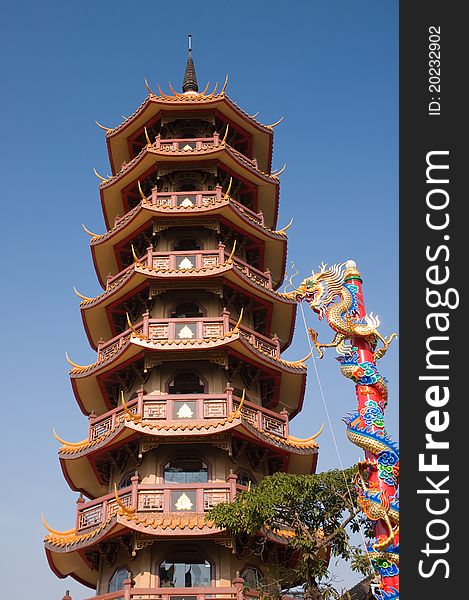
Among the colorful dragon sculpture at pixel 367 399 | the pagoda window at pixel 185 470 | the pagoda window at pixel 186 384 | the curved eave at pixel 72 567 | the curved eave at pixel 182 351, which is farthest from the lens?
the pagoda window at pixel 186 384

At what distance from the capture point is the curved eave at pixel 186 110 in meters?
24.9

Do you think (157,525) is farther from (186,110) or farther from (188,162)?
(186,110)

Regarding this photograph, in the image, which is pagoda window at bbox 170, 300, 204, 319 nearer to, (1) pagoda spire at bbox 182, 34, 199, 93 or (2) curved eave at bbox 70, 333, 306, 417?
(2) curved eave at bbox 70, 333, 306, 417

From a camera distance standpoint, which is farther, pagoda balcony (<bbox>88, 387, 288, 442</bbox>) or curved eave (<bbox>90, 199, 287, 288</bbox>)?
curved eave (<bbox>90, 199, 287, 288</bbox>)

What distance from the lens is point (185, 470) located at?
62.6ft

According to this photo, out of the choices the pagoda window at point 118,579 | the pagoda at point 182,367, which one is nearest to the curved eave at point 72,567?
the pagoda at point 182,367

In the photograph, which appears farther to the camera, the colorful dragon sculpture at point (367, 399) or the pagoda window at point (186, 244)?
the pagoda window at point (186, 244)

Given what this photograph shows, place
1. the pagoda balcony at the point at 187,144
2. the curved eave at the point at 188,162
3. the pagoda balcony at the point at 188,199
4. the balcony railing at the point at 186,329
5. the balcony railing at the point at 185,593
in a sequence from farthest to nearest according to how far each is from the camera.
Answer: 1. the pagoda balcony at the point at 187,144
2. the curved eave at the point at 188,162
3. the pagoda balcony at the point at 188,199
4. the balcony railing at the point at 186,329
5. the balcony railing at the point at 185,593

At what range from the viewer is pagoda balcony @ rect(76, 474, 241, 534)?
1759 centimetres

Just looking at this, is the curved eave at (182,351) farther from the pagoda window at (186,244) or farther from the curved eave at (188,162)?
the curved eave at (188,162)

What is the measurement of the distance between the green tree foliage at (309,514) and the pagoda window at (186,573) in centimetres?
247

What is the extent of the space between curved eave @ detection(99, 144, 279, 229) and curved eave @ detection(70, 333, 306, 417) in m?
6.40

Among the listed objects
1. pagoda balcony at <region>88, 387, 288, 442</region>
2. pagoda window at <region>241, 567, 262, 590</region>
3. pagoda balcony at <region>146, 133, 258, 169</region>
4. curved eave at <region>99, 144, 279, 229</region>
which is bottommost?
pagoda window at <region>241, 567, 262, 590</region>

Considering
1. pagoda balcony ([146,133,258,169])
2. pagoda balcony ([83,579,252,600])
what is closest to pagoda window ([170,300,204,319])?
pagoda balcony ([146,133,258,169])
